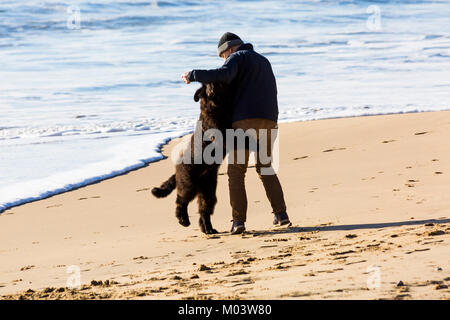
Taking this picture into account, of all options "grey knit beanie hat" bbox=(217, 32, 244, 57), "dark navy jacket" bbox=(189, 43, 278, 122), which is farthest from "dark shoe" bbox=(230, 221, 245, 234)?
"grey knit beanie hat" bbox=(217, 32, 244, 57)

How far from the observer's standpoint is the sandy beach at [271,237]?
4355 mm

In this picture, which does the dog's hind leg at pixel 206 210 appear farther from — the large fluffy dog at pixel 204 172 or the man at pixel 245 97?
the man at pixel 245 97

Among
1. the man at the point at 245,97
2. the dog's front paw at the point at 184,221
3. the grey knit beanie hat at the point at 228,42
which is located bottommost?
A: the dog's front paw at the point at 184,221

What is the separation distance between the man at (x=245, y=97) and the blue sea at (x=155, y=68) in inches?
122

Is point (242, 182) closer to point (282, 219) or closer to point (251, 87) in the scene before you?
point (282, 219)

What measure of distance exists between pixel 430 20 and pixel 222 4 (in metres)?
11.2

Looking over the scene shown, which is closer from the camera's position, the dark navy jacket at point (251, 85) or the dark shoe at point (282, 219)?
the dark navy jacket at point (251, 85)

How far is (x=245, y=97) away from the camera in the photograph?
629 centimetres

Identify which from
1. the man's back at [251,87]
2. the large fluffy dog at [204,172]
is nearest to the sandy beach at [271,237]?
the large fluffy dog at [204,172]

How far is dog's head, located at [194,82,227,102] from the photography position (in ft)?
20.3

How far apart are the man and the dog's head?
9cm

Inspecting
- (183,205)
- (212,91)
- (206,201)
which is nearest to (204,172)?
(206,201)

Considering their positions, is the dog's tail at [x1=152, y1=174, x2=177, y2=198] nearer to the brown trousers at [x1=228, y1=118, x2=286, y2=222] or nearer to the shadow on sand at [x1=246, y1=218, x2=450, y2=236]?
the brown trousers at [x1=228, y1=118, x2=286, y2=222]
